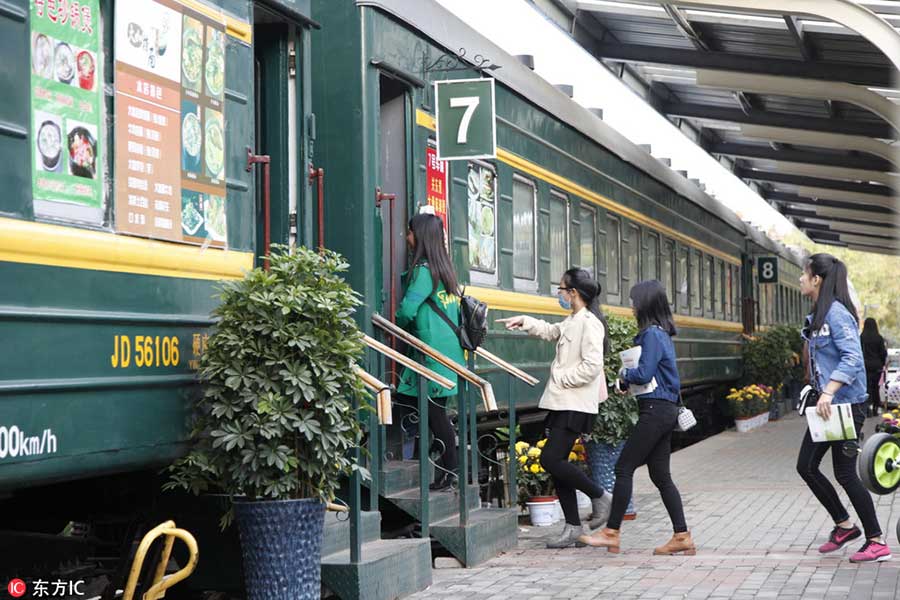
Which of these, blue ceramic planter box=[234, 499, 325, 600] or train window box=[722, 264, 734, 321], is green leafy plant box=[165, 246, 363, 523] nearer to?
blue ceramic planter box=[234, 499, 325, 600]

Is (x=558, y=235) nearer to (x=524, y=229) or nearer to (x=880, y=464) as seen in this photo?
(x=524, y=229)

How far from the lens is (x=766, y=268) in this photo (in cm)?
2517

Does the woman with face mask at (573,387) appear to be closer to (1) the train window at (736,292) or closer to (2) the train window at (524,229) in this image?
(2) the train window at (524,229)

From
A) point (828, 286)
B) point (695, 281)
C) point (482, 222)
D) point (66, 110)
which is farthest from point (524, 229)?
point (695, 281)

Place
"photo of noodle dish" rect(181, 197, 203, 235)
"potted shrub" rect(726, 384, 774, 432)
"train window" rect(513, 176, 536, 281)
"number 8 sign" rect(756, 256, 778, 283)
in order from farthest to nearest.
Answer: "number 8 sign" rect(756, 256, 778, 283)
"potted shrub" rect(726, 384, 774, 432)
"train window" rect(513, 176, 536, 281)
"photo of noodle dish" rect(181, 197, 203, 235)

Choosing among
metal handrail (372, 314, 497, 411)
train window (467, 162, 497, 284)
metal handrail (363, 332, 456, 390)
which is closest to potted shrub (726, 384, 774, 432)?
train window (467, 162, 497, 284)

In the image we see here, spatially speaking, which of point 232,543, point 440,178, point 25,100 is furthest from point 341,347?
point 440,178

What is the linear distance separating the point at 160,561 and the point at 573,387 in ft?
11.0

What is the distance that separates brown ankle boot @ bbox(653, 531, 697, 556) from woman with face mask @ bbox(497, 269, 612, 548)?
0.53 m

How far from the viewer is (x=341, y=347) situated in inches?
223

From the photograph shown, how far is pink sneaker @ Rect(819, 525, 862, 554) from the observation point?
759 centimetres

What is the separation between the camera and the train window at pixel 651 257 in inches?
602

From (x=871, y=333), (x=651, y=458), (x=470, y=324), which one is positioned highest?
(x=470, y=324)

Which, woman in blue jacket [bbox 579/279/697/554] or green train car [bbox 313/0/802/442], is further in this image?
woman in blue jacket [bbox 579/279/697/554]
